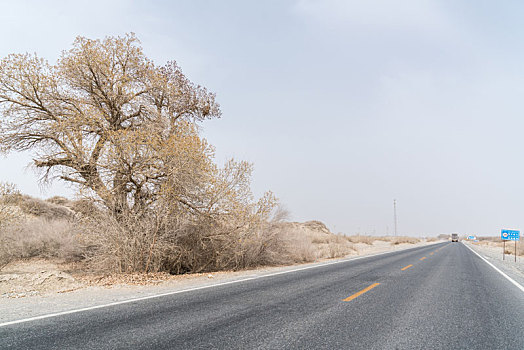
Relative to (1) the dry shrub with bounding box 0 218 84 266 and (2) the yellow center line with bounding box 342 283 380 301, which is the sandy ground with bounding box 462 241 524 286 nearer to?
(2) the yellow center line with bounding box 342 283 380 301

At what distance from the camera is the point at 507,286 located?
30.9 ft

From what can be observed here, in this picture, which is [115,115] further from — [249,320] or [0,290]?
[249,320]

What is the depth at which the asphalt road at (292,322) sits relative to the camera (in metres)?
3.94

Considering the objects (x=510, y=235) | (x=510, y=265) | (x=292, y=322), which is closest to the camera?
(x=292, y=322)

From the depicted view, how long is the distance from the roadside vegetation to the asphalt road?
15.6 feet

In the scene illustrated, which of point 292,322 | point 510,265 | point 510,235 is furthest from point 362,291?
point 510,235

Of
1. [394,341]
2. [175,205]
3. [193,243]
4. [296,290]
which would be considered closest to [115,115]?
[175,205]

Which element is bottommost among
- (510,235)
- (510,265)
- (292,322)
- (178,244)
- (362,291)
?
(510,265)

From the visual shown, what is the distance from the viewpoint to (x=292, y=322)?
15.8 feet

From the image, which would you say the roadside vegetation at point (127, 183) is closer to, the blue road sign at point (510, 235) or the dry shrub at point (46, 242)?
the dry shrub at point (46, 242)

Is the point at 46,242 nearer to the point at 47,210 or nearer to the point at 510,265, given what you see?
the point at 47,210

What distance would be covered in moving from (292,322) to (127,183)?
32.4ft

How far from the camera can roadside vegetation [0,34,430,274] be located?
11242 millimetres

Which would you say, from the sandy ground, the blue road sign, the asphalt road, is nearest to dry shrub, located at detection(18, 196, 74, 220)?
the asphalt road
